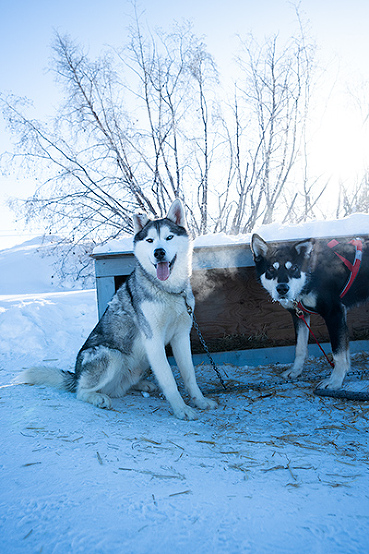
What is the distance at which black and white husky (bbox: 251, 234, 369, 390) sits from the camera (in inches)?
130

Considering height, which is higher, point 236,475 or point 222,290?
point 222,290

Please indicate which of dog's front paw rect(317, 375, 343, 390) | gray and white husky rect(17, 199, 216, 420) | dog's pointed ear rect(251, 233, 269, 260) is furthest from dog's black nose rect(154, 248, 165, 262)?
dog's front paw rect(317, 375, 343, 390)

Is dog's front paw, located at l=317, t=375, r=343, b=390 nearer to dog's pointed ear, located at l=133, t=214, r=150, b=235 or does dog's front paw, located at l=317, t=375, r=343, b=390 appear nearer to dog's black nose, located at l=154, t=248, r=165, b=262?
dog's black nose, located at l=154, t=248, r=165, b=262

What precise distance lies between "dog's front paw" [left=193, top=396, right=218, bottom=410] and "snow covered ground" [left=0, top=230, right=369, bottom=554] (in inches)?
3.7

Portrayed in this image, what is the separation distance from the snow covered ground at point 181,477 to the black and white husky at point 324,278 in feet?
1.99

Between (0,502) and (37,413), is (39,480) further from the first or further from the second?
(37,413)

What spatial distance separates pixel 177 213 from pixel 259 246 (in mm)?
869

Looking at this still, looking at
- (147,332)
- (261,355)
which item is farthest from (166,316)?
(261,355)

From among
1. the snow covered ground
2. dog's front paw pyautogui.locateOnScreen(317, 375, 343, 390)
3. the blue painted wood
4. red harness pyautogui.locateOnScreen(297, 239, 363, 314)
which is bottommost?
the blue painted wood

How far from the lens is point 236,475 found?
66.9 inches

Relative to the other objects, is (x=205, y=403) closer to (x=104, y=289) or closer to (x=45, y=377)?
(x=45, y=377)

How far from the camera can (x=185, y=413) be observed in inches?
108

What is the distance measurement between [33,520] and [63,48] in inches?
401

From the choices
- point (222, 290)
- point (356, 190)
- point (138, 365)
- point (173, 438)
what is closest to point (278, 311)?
point (222, 290)
